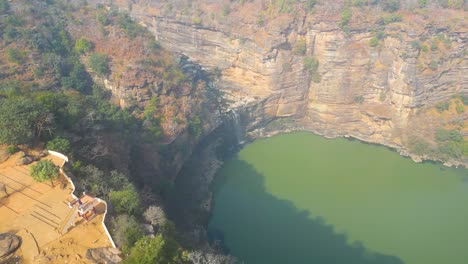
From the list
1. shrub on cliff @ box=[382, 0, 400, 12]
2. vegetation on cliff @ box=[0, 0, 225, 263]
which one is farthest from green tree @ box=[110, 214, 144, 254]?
shrub on cliff @ box=[382, 0, 400, 12]

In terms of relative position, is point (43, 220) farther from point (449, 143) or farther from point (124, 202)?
point (449, 143)

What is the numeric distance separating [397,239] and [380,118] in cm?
1219

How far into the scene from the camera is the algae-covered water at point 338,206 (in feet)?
68.8

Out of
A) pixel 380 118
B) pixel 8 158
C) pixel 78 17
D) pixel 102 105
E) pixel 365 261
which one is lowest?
pixel 365 261

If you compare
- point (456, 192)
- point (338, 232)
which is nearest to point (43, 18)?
→ point (338, 232)

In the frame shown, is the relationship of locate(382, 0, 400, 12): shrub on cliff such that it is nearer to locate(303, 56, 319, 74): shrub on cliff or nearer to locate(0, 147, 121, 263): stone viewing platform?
locate(303, 56, 319, 74): shrub on cliff

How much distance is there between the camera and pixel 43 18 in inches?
1129

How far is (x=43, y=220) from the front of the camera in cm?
1143

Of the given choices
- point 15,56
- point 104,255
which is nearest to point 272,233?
point 104,255

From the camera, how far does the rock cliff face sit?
96.1ft

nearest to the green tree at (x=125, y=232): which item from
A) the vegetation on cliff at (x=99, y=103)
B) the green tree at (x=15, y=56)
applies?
the vegetation on cliff at (x=99, y=103)

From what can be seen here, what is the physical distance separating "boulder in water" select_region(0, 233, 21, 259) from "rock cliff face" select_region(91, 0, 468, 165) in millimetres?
23795

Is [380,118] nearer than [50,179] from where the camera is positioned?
No

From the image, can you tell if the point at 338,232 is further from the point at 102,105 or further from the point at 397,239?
the point at 102,105
